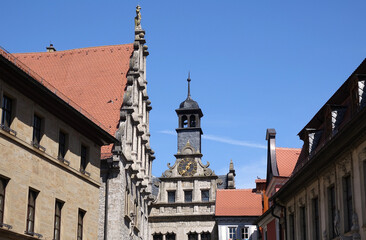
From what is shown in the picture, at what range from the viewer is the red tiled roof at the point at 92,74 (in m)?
39.3

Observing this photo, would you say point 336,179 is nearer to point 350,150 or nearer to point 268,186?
point 350,150

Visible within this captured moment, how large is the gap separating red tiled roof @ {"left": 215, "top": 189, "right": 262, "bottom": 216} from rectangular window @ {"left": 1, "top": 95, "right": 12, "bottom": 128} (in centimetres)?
3431

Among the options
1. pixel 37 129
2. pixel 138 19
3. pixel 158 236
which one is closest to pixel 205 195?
pixel 158 236

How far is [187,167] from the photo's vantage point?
193 feet

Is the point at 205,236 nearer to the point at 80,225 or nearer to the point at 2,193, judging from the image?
the point at 80,225

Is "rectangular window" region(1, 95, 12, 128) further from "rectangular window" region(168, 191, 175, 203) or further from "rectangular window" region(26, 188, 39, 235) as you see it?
"rectangular window" region(168, 191, 175, 203)

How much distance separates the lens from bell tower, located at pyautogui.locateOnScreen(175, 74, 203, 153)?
6316 centimetres

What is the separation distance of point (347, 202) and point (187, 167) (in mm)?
38017

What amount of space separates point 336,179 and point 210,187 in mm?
35812

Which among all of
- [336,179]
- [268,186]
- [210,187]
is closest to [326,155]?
[336,179]

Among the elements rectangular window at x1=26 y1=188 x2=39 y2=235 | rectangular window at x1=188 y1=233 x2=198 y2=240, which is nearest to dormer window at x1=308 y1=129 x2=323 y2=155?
rectangular window at x1=26 y1=188 x2=39 y2=235

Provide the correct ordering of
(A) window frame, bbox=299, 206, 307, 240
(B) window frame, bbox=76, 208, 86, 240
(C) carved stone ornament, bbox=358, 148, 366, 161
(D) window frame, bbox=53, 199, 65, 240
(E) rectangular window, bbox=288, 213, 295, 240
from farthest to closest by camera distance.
Answer: (E) rectangular window, bbox=288, 213, 295, 240 < (A) window frame, bbox=299, 206, 307, 240 < (B) window frame, bbox=76, 208, 86, 240 < (D) window frame, bbox=53, 199, 65, 240 < (C) carved stone ornament, bbox=358, 148, 366, 161

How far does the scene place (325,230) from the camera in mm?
23188

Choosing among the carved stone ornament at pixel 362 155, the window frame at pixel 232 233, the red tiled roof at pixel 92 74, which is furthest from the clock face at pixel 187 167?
the carved stone ornament at pixel 362 155
